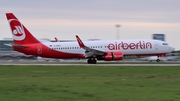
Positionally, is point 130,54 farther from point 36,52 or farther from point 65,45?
point 36,52

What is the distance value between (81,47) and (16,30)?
30.2 feet

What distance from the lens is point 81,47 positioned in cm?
5069

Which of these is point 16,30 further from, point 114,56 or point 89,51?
point 114,56

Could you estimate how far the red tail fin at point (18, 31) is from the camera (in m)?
51.6

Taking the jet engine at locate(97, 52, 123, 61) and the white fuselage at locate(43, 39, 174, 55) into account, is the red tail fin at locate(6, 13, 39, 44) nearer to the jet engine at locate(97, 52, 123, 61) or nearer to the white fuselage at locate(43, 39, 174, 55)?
the white fuselage at locate(43, 39, 174, 55)

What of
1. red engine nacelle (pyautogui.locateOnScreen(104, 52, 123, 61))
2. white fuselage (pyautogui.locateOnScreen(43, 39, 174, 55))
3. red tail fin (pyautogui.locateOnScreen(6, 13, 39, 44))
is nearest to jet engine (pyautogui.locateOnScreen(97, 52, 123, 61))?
red engine nacelle (pyautogui.locateOnScreen(104, 52, 123, 61))

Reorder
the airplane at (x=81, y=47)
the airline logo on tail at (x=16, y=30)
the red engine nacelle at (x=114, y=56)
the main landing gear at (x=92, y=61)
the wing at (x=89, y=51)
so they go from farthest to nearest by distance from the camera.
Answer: the airline logo on tail at (x=16, y=30)
the airplane at (x=81, y=47)
the main landing gear at (x=92, y=61)
the wing at (x=89, y=51)
the red engine nacelle at (x=114, y=56)

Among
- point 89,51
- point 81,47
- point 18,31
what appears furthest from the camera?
point 18,31

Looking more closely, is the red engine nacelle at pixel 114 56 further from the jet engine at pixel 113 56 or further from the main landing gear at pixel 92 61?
the main landing gear at pixel 92 61

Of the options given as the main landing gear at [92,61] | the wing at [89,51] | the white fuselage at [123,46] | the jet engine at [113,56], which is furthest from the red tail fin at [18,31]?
the jet engine at [113,56]

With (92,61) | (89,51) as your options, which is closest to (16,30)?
(89,51)

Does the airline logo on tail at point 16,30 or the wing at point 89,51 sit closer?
the wing at point 89,51
